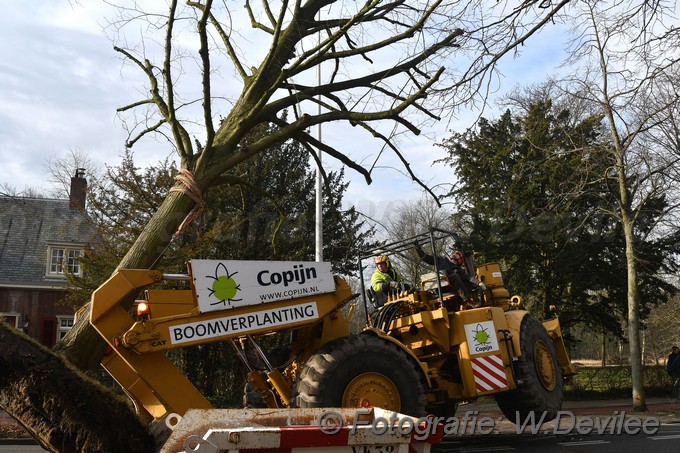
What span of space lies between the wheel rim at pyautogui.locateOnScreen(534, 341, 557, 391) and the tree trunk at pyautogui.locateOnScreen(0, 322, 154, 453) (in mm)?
6116

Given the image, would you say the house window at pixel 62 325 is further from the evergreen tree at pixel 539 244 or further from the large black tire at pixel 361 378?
the large black tire at pixel 361 378

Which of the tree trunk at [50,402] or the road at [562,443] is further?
the road at [562,443]

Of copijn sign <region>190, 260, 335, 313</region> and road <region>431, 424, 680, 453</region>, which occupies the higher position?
copijn sign <region>190, 260, 335, 313</region>

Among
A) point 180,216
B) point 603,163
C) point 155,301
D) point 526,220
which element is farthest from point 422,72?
point 526,220

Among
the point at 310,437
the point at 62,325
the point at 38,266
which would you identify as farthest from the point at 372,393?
the point at 38,266

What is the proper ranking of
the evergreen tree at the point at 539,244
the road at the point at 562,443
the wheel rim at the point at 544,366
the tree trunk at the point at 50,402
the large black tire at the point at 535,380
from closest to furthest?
the tree trunk at the point at 50,402, the road at the point at 562,443, the large black tire at the point at 535,380, the wheel rim at the point at 544,366, the evergreen tree at the point at 539,244

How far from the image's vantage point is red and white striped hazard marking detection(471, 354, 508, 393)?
27.6ft

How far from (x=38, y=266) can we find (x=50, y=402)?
27.1m

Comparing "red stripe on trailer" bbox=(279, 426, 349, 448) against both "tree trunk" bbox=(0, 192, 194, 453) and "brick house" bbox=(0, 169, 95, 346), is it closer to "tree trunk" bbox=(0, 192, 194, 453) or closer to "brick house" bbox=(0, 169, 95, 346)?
"tree trunk" bbox=(0, 192, 194, 453)

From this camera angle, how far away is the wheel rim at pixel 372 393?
22.3ft

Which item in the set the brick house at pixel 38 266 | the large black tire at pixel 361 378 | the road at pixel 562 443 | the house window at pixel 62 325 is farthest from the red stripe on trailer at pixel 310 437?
the house window at pixel 62 325

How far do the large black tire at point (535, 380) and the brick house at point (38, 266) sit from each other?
22277 mm

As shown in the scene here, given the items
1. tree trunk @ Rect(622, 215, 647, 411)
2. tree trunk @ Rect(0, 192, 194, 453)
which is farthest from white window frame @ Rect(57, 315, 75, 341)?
tree trunk @ Rect(0, 192, 194, 453)

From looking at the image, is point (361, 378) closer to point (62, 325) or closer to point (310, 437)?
point (310, 437)
